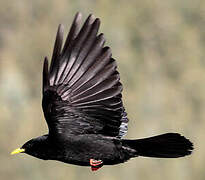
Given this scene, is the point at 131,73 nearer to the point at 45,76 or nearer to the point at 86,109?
the point at 86,109

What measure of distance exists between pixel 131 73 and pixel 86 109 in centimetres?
2462

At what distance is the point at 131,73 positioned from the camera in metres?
33.4

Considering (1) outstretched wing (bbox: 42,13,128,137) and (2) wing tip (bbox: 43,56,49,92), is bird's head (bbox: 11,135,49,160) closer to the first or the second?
(1) outstretched wing (bbox: 42,13,128,137)

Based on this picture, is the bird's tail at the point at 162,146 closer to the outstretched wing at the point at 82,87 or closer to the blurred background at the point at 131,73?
the outstretched wing at the point at 82,87

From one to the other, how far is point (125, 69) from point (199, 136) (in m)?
5.12

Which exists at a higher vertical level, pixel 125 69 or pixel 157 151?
pixel 125 69

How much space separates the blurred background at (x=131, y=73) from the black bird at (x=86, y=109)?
1979cm

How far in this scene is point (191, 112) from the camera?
111 ft

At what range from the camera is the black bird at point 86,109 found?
338 inches

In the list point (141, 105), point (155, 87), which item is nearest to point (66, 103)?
point (141, 105)

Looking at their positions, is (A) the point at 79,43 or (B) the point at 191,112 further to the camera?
(B) the point at 191,112

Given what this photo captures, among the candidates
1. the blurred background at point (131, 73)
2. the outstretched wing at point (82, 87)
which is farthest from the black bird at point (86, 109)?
the blurred background at point (131, 73)

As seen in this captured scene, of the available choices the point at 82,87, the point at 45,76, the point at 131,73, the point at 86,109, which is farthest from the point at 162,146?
the point at 131,73

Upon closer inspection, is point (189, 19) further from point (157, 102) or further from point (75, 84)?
point (75, 84)
